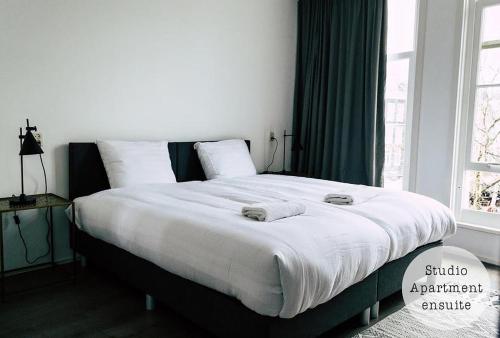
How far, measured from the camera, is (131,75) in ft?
11.4

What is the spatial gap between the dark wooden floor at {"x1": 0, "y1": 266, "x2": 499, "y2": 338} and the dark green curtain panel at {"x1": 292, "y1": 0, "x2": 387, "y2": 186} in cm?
193

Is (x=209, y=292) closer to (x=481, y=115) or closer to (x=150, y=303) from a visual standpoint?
(x=150, y=303)

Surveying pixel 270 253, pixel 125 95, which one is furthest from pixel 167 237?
pixel 125 95

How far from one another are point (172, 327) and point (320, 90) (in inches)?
126

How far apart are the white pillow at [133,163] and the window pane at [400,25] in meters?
2.64

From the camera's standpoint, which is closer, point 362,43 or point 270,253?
point 270,253

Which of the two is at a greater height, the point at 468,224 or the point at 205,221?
the point at 205,221

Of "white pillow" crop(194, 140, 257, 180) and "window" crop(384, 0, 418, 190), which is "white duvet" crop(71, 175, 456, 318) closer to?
"white pillow" crop(194, 140, 257, 180)

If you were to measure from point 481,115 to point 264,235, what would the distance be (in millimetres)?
2818

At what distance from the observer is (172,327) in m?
2.26

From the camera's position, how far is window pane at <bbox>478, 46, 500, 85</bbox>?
3572 millimetres

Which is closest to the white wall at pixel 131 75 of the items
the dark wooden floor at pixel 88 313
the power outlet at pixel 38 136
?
the power outlet at pixel 38 136

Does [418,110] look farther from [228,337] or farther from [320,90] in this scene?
[228,337]

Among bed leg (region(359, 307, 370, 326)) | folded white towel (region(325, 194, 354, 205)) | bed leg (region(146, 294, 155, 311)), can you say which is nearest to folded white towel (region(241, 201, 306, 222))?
folded white towel (region(325, 194, 354, 205))
